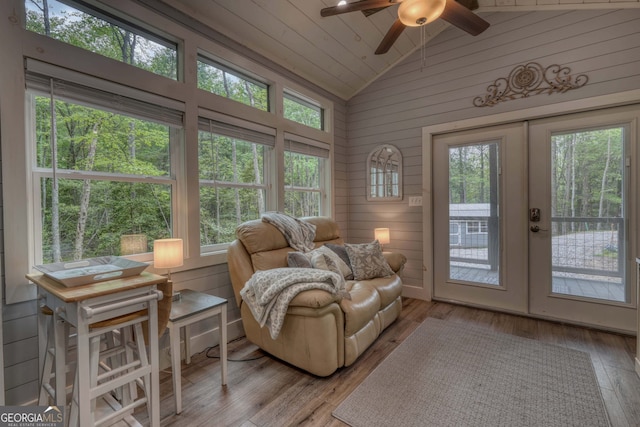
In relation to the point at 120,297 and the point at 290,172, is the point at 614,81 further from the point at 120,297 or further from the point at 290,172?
the point at 120,297

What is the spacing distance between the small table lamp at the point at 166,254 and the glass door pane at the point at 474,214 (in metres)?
3.02

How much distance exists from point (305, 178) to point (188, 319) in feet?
7.59

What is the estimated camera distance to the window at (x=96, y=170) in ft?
5.59

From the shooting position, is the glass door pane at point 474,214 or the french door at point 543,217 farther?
the glass door pane at point 474,214

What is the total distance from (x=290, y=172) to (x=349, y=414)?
8.25ft

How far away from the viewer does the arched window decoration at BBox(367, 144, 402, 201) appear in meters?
3.76

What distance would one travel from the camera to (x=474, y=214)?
3.29 m

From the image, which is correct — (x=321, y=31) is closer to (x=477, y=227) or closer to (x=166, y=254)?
(x=166, y=254)

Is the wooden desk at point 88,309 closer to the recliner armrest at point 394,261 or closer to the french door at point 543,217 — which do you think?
the recliner armrest at point 394,261

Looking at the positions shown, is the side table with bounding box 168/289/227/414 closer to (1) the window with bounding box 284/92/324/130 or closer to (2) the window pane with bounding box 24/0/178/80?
(2) the window pane with bounding box 24/0/178/80

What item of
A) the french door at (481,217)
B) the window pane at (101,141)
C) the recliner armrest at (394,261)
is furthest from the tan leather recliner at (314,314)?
the french door at (481,217)

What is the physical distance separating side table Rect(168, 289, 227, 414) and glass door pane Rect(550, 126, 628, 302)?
325cm

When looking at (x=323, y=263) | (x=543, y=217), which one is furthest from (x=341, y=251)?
(x=543, y=217)

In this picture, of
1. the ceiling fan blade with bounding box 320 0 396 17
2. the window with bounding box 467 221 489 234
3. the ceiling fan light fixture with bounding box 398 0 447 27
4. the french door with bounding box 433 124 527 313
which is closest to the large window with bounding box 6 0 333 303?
the ceiling fan blade with bounding box 320 0 396 17
